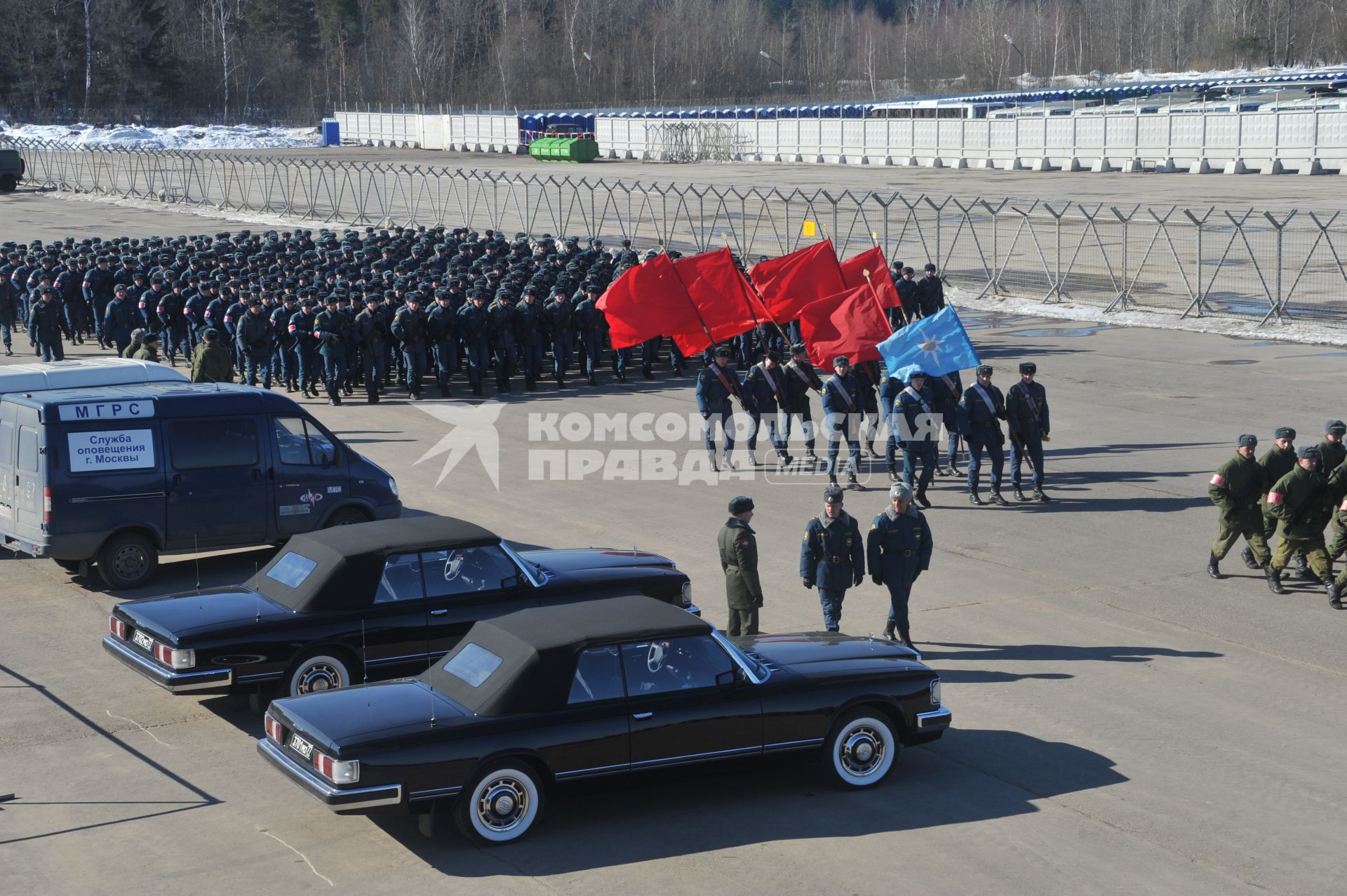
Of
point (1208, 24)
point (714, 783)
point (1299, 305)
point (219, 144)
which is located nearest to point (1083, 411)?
point (1299, 305)

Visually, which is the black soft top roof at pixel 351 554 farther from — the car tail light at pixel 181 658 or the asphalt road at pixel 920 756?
the asphalt road at pixel 920 756

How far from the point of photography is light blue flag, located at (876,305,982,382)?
1697cm

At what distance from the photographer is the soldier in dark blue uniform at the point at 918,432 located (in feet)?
52.0

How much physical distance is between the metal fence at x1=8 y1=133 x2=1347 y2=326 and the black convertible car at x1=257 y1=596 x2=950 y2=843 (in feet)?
64.1

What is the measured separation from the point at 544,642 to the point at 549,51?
13262 centimetres

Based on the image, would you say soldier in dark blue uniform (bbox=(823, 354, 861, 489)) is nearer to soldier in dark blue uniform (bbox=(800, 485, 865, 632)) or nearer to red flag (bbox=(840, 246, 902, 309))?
red flag (bbox=(840, 246, 902, 309))

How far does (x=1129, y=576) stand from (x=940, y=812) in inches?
221

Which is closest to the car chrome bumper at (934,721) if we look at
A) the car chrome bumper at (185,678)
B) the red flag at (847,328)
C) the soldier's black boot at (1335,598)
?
the car chrome bumper at (185,678)

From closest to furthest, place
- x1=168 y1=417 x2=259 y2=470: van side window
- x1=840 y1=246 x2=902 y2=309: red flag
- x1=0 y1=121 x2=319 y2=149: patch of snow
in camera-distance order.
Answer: x1=168 y1=417 x2=259 y2=470: van side window
x1=840 y1=246 x2=902 y2=309: red flag
x1=0 y1=121 x2=319 y2=149: patch of snow

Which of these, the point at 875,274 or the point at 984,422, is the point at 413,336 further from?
the point at 984,422

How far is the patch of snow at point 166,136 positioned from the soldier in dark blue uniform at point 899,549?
9168 cm

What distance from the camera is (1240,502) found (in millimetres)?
13195

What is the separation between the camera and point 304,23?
129125 mm

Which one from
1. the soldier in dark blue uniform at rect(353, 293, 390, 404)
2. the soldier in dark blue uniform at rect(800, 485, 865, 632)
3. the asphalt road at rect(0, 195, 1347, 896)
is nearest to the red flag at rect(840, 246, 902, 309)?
the asphalt road at rect(0, 195, 1347, 896)
